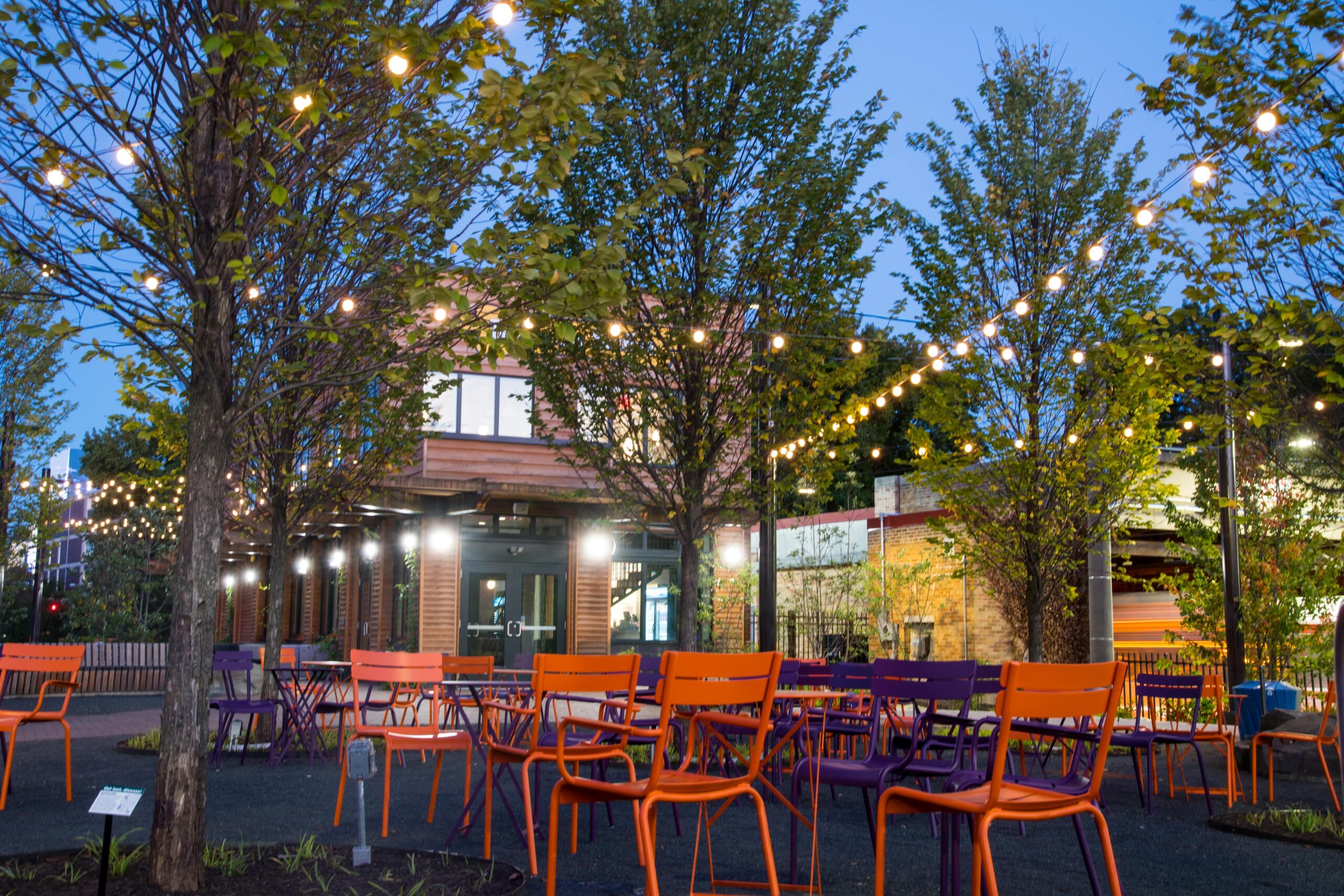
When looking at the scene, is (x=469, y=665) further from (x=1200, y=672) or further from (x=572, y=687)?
(x=1200, y=672)

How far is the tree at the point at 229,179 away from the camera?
456 cm

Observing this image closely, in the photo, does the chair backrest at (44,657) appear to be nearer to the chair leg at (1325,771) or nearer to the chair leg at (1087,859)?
the chair leg at (1325,771)

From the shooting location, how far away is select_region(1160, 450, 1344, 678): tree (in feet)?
46.8

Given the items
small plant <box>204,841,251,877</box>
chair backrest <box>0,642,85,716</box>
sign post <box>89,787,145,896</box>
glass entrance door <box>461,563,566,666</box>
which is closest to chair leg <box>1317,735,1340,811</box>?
chair backrest <box>0,642,85,716</box>

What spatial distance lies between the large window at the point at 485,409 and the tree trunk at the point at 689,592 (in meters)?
10.7

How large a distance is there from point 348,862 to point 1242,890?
4.16 meters

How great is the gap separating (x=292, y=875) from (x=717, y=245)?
6.42 m

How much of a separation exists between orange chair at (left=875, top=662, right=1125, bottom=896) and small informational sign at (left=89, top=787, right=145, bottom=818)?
8.29ft

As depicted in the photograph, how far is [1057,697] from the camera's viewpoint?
3.73m

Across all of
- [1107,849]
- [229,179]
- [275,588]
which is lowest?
[1107,849]

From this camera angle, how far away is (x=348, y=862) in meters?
5.09

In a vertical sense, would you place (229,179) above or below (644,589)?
above

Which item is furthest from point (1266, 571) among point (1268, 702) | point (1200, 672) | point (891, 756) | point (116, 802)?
point (116, 802)

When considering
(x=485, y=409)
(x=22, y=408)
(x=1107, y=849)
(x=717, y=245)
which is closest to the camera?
(x=1107, y=849)
